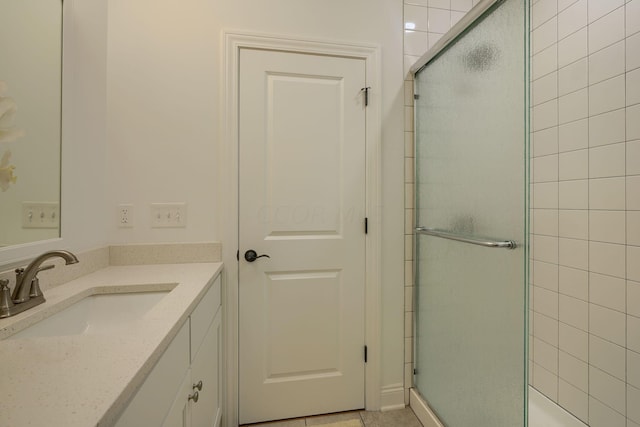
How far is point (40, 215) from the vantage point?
1019 mm

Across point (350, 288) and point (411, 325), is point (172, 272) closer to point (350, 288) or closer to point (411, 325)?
Answer: point (350, 288)

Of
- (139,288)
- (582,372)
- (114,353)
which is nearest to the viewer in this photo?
(114,353)

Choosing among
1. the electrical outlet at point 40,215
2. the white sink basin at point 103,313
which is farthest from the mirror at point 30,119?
the white sink basin at point 103,313

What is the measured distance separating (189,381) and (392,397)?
1263mm

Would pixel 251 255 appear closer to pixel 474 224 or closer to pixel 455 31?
pixel 474 224

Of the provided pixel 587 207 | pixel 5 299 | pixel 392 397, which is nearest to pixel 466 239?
pixel 587 207

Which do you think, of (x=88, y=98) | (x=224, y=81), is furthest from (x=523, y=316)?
(x=88, y=98)

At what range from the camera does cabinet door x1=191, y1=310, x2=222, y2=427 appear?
1014mm

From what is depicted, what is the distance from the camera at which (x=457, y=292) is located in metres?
1.37

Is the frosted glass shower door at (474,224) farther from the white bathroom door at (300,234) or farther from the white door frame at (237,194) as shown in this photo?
the white bathroom door at (300,234)

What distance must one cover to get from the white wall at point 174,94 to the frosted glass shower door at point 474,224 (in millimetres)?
750

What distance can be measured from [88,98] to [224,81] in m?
0.63

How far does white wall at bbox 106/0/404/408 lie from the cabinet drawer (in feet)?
0.94

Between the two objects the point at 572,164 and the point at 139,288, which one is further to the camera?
the point at 572,164
